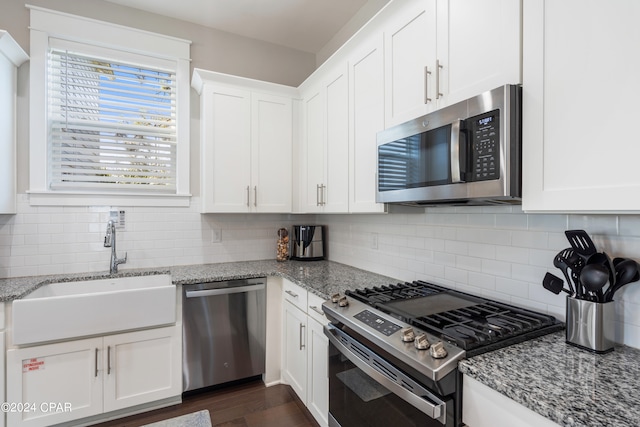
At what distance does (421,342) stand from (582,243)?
67 centimetres

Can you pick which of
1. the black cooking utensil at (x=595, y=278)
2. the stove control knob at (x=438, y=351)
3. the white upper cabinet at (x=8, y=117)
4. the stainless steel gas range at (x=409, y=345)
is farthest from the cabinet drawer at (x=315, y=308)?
the white upper cabinet at (x=8, y=117)

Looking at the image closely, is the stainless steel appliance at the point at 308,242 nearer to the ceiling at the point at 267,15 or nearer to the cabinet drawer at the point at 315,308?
the cabinet drawer at the point at 315,308

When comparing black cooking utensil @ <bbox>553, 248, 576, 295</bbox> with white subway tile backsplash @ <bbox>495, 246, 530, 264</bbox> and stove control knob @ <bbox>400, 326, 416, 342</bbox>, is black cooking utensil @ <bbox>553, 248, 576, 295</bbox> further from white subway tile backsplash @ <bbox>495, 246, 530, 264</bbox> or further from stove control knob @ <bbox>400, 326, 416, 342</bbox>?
stove control knob @ <bbox>400, 326, 416, 342</bbox>

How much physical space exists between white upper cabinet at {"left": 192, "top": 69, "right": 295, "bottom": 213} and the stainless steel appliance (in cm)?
26

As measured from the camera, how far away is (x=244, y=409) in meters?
2.23

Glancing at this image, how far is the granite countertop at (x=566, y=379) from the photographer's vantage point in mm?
760

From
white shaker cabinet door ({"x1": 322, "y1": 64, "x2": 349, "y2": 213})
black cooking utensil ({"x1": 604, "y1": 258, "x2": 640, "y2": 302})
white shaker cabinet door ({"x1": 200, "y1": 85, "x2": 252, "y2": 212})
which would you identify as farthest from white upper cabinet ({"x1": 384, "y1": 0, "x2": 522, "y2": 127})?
white shaker cabinet door ({"x1": 200, "y1": 85, "x2": 252, "y2": 212})

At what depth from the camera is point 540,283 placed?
1378 millimetres

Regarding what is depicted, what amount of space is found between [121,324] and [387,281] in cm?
172

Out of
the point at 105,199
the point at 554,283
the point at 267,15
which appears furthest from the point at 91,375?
the point at 267,15

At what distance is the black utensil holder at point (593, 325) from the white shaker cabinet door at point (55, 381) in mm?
2449

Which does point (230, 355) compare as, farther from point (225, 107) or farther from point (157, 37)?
point (157, 37)

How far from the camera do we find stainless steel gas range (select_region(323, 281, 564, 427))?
105 cm

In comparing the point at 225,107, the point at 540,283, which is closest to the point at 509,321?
the point at 540,283
